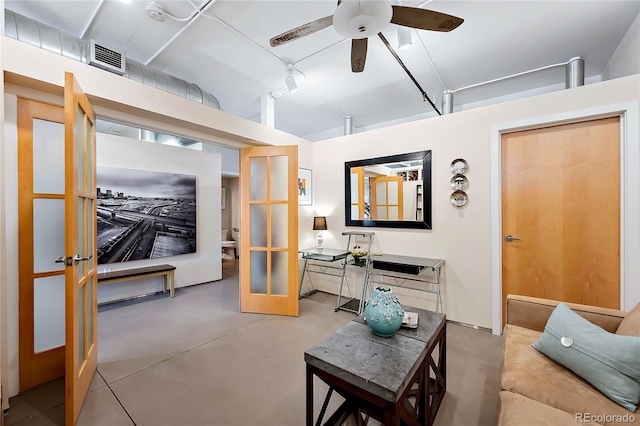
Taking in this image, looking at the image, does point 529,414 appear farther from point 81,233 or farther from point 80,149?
point 80,149

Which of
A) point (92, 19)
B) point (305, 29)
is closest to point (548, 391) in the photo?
point (305, 29)

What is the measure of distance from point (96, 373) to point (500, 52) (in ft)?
16.9

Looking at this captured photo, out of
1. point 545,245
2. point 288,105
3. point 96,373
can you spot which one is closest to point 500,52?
point 545,245

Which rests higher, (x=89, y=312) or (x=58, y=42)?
(x=58, y=42)

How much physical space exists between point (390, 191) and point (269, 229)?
174cm

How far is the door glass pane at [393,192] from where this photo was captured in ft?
11.8

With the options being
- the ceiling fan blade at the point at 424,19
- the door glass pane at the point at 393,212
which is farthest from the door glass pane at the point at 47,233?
the door glass pane at the point at 393,212

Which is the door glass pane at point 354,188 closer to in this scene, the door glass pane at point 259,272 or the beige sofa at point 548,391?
the door glass pane at point 259,272

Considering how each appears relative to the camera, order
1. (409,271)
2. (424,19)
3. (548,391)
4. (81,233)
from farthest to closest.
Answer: (409,271)
(81,233)
(424,19)
(548,391)

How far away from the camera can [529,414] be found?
3.77ft

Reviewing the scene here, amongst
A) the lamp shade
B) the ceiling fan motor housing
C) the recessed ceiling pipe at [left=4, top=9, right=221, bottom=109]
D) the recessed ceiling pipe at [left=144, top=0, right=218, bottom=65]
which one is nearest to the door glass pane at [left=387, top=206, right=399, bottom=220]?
the lamp shade

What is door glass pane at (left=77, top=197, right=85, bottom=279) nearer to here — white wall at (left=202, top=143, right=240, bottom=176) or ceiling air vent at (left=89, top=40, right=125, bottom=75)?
ceiling air vent at (left=89, top=40, right=125, bottom=75)

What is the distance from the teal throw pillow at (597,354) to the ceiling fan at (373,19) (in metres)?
1.95

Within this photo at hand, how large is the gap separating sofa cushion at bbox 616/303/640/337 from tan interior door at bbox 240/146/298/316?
9.15ft
